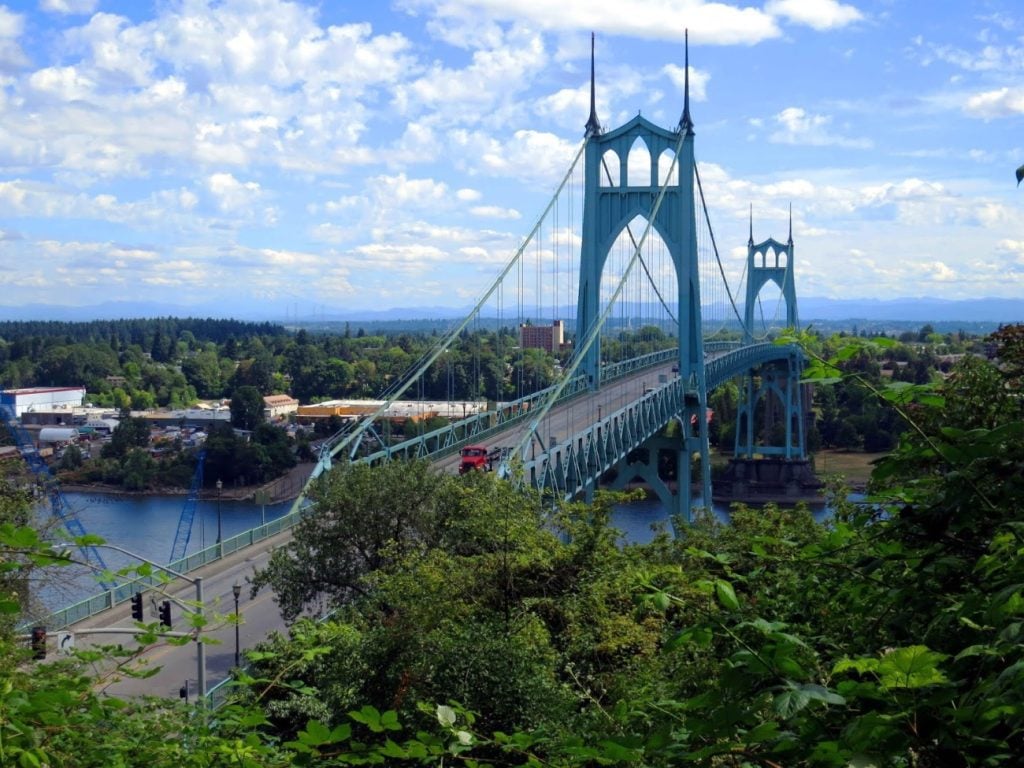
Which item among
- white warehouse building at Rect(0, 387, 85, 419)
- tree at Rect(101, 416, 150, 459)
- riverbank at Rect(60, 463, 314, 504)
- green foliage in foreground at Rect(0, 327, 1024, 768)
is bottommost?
riverbank at Rect(60, 463, 314, 504)

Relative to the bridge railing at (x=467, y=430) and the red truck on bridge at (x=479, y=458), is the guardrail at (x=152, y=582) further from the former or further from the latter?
the red truck on bridge at (x=479, y=458)

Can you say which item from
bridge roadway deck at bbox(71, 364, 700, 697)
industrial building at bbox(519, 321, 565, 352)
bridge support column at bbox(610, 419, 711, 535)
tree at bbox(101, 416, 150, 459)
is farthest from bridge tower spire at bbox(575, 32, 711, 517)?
industrial building at bbox(519, 321, 565, 352)

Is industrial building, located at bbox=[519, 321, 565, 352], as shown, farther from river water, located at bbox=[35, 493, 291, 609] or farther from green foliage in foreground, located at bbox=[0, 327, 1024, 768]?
green foliage in foreground, located at bbox=[0, 327, 1024, 768]

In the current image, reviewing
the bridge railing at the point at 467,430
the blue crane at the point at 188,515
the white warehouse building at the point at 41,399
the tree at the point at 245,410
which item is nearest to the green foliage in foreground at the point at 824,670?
the bridge railing at the point at 467,430

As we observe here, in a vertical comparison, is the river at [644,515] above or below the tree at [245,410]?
below

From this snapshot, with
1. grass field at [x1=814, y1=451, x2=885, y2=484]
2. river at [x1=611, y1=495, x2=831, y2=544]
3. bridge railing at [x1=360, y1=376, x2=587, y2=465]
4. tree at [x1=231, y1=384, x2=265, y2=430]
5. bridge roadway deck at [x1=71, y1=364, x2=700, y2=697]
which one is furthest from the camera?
tree at [x1=231, y1=384, x2=265, y2=430]
